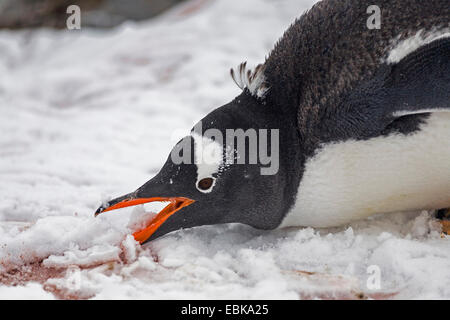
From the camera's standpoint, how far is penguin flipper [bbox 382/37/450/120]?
4.94 ft

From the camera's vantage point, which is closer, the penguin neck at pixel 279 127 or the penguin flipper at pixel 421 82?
the penguin flipper at pixel 421 82

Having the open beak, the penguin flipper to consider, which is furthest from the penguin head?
the penguin flipper

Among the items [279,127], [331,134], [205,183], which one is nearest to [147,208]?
[205,183]

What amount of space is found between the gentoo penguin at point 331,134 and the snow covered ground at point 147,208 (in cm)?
10

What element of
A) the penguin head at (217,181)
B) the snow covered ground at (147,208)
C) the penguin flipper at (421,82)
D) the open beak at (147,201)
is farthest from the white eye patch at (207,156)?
the penguin flipper at (421,82)

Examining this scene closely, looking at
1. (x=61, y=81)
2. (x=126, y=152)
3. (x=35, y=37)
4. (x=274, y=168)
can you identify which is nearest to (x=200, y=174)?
(x=274, y=168)

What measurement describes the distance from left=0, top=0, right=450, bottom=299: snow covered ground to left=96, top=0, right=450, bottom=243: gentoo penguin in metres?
0.10

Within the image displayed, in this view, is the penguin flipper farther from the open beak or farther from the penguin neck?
the open beak

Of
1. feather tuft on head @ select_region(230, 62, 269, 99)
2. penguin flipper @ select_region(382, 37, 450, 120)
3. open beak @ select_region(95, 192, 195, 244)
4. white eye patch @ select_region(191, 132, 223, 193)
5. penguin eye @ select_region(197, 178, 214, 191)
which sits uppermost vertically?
feather tuft on head @ select_region(230, 62, 269, 99)

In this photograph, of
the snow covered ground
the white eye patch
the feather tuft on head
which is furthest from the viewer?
the feather tuft on head

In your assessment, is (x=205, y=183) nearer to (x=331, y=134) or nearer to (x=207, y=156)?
(x=207, y=156)

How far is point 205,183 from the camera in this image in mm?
1649

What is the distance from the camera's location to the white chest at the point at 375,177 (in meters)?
1.62

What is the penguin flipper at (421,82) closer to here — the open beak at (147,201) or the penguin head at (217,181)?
the penguin head at (217,181)
